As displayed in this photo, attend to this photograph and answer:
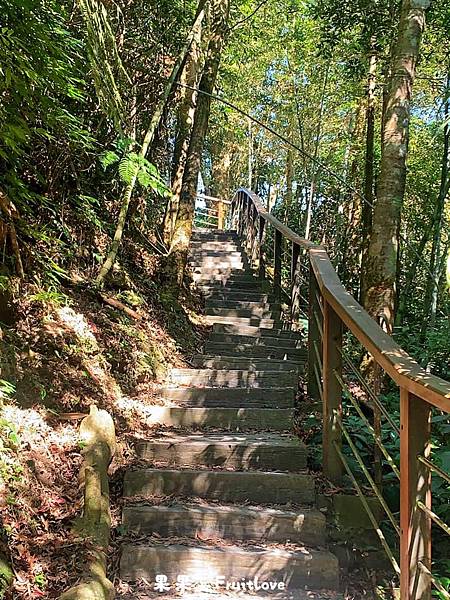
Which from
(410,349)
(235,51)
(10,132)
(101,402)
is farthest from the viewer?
(235,51)

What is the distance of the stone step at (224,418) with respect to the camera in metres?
3.43

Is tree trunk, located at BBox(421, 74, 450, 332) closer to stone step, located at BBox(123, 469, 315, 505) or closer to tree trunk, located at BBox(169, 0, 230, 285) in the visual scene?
tree trunk, located at BBox(169, 0, 230, 285)

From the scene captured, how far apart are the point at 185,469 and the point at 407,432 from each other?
1.49 meters

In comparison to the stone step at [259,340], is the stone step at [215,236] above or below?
above

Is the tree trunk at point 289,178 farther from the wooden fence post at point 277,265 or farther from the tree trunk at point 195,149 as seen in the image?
the wooden fence post at point 277,265

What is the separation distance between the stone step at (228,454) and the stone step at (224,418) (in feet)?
1.24

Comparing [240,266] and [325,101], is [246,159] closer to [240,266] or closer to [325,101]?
[325,101]

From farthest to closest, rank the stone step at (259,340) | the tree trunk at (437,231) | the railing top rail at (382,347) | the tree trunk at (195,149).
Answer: the tree trunk at (437,231) → the tree trunk at (195,149) → the stone step at (259,340) → the railing top rail at (382,347)

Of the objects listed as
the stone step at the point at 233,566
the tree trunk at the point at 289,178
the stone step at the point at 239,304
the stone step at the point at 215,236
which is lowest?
the stone step at the point at 233,566

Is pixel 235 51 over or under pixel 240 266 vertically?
over

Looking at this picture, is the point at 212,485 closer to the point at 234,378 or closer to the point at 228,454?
the point at 228,454

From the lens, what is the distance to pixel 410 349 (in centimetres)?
547

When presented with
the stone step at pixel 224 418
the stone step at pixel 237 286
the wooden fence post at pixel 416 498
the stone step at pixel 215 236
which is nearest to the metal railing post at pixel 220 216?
the stone step at pixel 215 236

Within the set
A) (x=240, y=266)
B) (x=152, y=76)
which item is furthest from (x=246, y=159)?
(x=152, y=76)
